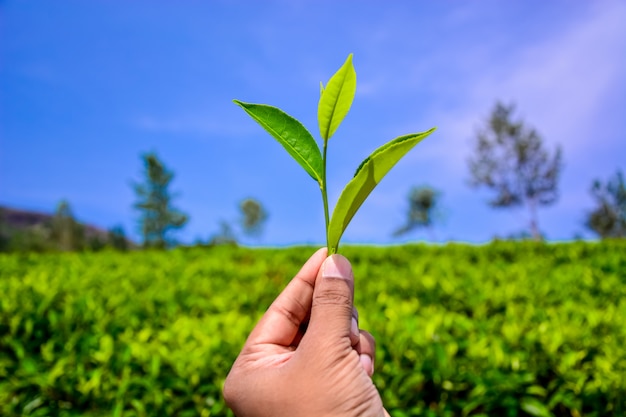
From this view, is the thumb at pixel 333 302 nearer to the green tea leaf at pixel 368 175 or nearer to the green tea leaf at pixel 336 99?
the green tea leaf at pixel 368 175

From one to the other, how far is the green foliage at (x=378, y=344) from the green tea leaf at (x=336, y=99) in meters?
2.03

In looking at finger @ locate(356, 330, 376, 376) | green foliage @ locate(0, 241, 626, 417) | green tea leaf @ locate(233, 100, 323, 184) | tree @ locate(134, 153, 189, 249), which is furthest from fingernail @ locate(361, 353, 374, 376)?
tree @ locate(134, 153, 189, 249)

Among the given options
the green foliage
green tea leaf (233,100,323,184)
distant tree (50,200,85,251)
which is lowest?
Answer: the green foliage

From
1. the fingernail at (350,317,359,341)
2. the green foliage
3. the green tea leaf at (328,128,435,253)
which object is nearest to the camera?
the green tea leaf at (328,128,435,253)

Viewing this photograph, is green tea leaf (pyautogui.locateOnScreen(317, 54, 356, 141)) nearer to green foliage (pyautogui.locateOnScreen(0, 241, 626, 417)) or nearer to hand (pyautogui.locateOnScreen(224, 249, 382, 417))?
hand (pyautogui.locateOnScreen(224, 249, 382, 417))

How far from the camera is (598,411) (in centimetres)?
301

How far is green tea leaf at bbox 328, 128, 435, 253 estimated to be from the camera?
1.22 m

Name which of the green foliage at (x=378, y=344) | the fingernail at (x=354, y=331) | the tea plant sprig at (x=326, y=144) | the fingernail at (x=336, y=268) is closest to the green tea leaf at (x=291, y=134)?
the tea plant sprig at (x=326, y=144)

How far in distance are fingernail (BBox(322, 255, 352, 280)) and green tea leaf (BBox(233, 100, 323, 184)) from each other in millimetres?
200

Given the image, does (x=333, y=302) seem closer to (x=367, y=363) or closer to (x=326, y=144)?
(x=367, y=363)

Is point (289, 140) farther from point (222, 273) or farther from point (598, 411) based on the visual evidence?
point (222, 273)

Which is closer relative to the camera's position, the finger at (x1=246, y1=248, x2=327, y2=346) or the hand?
the hand

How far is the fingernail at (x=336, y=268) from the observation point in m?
1.37

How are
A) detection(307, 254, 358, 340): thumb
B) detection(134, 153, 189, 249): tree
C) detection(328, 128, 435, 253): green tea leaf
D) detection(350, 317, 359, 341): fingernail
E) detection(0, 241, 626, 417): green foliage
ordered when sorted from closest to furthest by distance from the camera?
detection(328, 128, 435, 253): green tea leaf
detection(307, 254, 358, 340): thumb
detection(350, 317, 359, 341): fingernail
detection(0, 241, 626, 417): green foliage
detection(134, 153, 189, 249): tree
